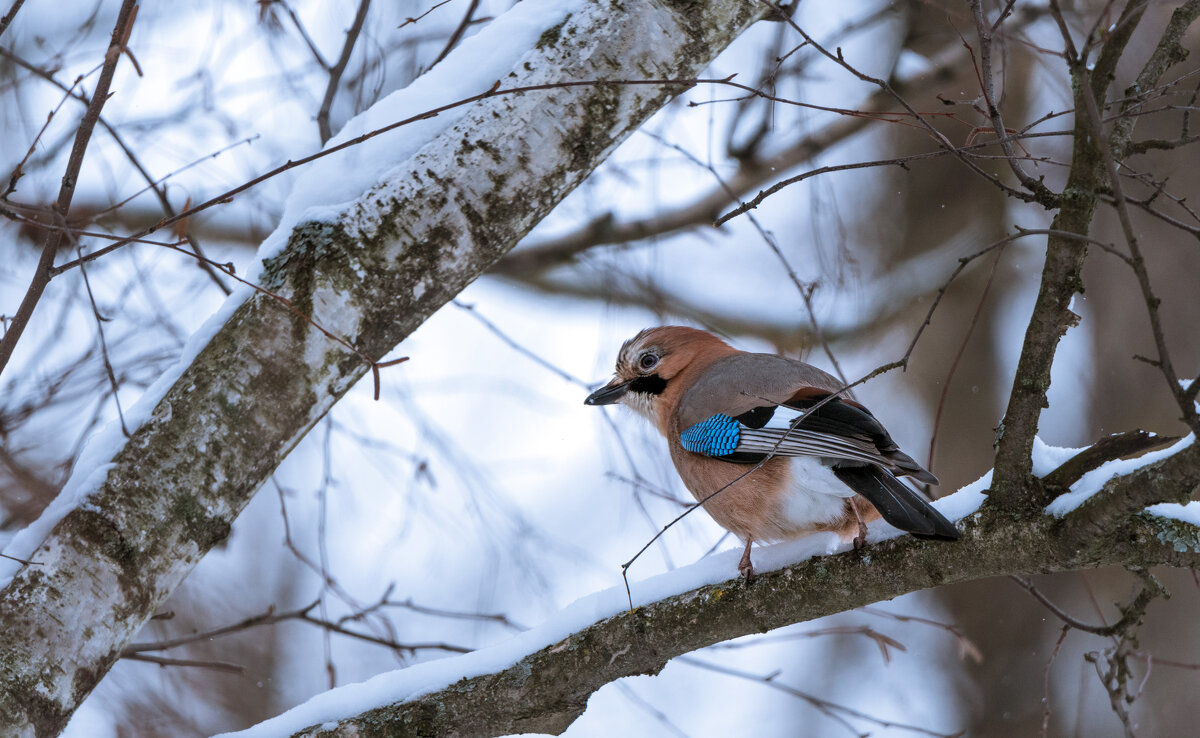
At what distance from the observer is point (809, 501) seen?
3000 millimetres

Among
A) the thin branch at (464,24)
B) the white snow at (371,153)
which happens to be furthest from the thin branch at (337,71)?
the white snow at (371,153)

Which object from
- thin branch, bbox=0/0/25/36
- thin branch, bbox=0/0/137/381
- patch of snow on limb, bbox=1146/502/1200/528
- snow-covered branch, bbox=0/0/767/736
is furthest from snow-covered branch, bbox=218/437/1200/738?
thin branch, bbox=0/0/25/36

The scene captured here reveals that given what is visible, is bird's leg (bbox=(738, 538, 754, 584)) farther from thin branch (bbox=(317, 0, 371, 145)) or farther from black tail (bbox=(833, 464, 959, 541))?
thin branch (bbox=(317, 0, 371, 145))

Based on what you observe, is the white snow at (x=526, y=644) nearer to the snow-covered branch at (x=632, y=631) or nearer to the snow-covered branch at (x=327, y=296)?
the snow-covered branch at (x=632, y=631)

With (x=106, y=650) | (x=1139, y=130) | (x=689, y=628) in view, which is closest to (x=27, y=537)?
(x=106, y=650)

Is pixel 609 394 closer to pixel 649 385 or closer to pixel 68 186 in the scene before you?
pixel 649 385

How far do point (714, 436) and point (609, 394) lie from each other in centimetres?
100

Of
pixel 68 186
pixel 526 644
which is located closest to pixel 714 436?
pixel 526 644

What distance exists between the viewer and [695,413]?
355cm

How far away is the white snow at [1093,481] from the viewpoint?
203 cm

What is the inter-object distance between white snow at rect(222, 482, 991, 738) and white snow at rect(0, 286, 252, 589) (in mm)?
666


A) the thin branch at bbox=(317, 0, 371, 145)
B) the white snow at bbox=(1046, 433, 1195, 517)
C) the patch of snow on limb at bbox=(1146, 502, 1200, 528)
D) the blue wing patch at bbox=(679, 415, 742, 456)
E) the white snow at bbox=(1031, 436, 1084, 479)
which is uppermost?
the thin branch at bbox=(317, 0, 371, 145)

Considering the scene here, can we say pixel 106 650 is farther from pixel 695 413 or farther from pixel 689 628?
pixel 695 413

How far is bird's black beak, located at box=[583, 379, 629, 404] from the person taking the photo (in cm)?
425
